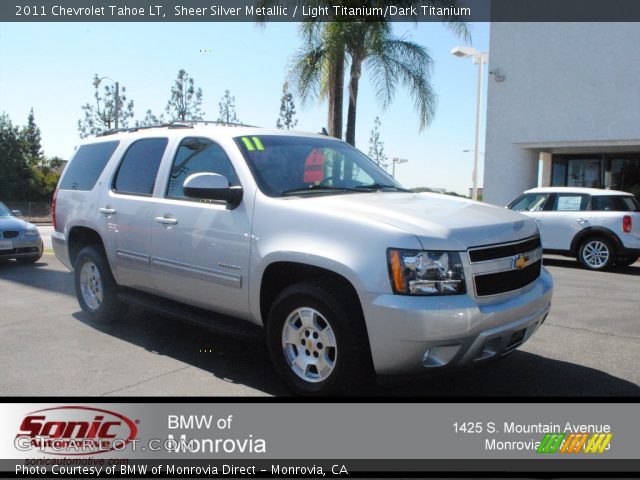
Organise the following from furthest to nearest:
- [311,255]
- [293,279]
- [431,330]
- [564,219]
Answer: [564,219]
[293,279]
[311,255]
[431,330]

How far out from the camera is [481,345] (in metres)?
3.51

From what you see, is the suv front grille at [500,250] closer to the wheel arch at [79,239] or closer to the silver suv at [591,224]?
the wheel arch at [79,239]

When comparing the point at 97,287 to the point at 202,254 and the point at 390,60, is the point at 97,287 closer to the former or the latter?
the point at 202,254

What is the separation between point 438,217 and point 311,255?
2.79 feet

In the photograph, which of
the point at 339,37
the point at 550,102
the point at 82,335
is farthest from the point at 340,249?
the point at 550,102

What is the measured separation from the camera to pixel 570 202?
39.0 ft

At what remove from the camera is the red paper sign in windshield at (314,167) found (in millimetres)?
4561

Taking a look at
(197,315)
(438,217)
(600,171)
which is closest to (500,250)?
(438,217)

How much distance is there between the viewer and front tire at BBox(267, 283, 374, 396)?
11.7 ft

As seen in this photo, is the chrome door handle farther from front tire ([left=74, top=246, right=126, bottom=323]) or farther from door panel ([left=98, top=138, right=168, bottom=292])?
front tire ([left=74, top=246, right=126, bottom=323])

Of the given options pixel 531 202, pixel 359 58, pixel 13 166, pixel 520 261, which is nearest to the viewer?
pixel 520 261

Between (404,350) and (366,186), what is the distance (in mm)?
1776

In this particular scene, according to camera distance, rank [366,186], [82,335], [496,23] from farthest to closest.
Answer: [496,23]
[82,335]
[366,186]

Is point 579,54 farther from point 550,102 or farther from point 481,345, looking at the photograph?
point 481,345
